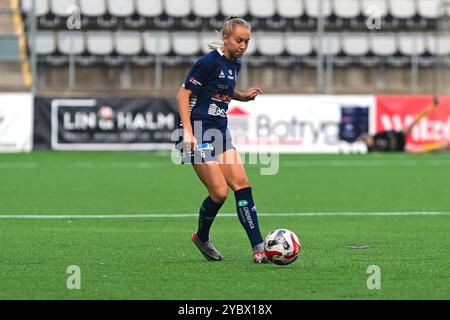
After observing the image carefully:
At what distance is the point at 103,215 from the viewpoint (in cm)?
1314

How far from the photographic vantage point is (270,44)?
104 ft

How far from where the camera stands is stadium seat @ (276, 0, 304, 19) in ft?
106

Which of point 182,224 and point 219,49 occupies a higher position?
point 219,49

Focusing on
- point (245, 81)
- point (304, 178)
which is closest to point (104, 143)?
point (245, 81)

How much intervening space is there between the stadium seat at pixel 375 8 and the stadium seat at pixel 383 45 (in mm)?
614

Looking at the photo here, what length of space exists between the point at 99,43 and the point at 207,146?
22.8m

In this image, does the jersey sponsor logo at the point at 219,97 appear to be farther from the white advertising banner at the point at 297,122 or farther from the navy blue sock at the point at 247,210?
the white advertising banner at the point at 297,122

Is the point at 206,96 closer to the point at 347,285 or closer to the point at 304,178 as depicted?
the point at 347,285

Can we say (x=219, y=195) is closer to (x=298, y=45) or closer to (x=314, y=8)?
(x=298, y=45)

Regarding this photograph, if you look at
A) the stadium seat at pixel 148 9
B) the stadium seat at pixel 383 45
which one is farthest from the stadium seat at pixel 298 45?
the stadium seat at pixel 148 9

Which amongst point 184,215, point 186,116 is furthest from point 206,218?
point 184,215

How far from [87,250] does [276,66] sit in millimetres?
22729

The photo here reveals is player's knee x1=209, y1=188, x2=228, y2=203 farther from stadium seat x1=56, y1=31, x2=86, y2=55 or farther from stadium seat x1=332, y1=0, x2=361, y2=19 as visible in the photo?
stadium seat x1=332, y1=0, x2=361, y2=19
